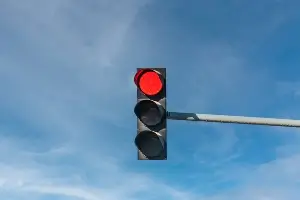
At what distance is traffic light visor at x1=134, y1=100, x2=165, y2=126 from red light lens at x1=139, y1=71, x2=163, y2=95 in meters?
0.15

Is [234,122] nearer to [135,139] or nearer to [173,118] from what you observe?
[173,118]

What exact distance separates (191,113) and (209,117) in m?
0.26

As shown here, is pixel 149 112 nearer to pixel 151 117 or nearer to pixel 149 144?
pixel 151 117

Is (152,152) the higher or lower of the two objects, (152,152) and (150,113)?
the lower

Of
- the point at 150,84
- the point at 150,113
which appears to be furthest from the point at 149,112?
the point at 150,84

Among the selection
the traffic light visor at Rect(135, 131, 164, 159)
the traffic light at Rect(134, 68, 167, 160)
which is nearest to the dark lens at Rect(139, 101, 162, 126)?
the traffic light at Rect(134, 68, 167, 160)

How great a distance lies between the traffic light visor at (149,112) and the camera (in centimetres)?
534

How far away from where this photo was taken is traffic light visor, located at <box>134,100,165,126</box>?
5.34 meters

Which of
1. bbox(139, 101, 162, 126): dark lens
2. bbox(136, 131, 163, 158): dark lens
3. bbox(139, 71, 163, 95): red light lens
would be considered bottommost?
bbox(136, 131, 163, 158): dark lens

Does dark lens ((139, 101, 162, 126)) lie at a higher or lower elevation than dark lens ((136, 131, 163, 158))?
higher

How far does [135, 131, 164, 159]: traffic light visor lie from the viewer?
17.6ft

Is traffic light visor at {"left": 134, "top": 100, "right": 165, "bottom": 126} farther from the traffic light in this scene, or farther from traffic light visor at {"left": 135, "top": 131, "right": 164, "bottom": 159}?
traffic light visor at {"left": 135, "top": 131, "right": 164, "bottom": 159}

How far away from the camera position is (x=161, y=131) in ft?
17.7

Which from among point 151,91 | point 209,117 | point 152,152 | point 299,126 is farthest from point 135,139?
point 299,126
